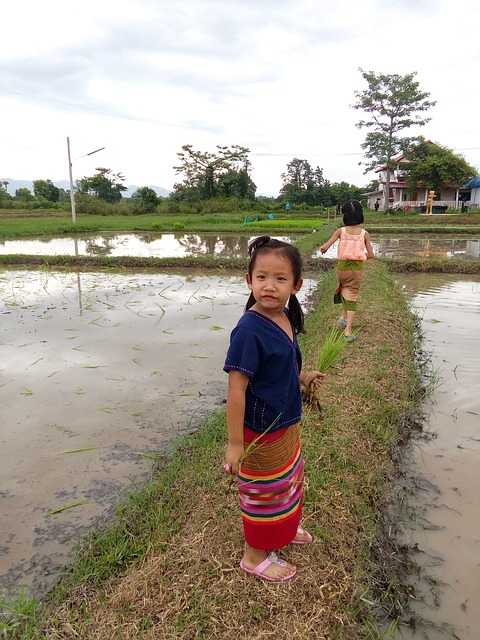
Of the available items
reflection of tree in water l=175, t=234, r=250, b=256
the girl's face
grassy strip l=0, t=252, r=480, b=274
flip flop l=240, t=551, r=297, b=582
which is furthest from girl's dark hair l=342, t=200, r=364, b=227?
reflection of tree in water l=175, t=234, r=250, b=256

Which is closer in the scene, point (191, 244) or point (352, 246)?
point (352, 246)

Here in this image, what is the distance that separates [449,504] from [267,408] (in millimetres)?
1375

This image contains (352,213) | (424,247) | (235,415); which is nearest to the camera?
(235,415)

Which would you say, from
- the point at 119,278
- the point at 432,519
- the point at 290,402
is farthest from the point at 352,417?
the point at 119,278

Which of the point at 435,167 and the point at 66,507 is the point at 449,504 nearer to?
the point at 66,507

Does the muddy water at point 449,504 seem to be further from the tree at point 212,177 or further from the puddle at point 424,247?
the tree at point 212,177

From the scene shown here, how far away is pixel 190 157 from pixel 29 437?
119 feet

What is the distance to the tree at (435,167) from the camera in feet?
90.5

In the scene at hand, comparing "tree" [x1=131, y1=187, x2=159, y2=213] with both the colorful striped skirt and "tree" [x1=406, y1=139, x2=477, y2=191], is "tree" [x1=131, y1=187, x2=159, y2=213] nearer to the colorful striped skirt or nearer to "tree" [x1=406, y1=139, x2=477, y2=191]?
"tree" [x1=406, y1=139, x2=477, y2=191]

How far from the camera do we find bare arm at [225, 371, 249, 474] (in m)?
1.38

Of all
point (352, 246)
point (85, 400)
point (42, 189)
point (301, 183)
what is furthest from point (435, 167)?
point (42, 189)

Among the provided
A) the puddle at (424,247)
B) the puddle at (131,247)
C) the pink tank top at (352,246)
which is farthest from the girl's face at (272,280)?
the puddle at (131,247)

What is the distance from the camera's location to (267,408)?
1.47 m

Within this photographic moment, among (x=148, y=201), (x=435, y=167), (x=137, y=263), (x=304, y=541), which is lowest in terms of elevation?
(x=304, y=541)
